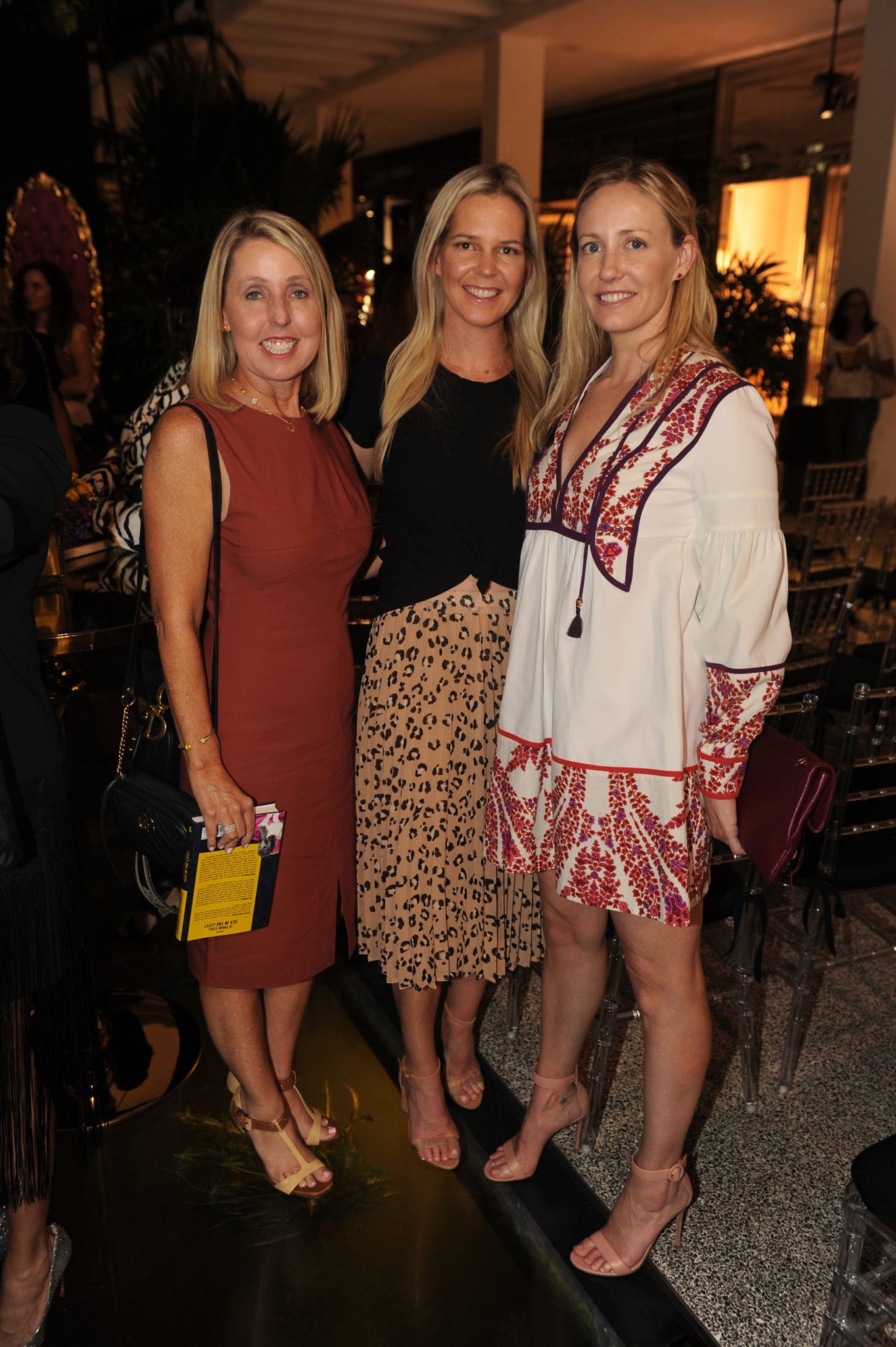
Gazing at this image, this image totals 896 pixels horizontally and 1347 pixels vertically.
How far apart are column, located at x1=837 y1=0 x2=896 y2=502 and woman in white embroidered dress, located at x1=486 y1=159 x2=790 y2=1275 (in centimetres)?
700

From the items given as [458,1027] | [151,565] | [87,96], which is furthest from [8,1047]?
[87,96]

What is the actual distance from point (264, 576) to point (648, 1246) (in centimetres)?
130

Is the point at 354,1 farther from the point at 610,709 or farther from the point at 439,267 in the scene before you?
the point at 610,709

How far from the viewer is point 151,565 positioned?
1.67 m

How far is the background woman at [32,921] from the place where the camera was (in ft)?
4.29

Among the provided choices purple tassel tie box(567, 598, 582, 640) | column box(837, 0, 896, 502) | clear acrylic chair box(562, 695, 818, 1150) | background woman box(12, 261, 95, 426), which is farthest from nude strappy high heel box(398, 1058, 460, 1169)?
column box(837, 0, 896, 502)

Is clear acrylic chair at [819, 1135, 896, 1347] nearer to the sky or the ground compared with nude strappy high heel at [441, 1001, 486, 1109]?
nearer to the sky

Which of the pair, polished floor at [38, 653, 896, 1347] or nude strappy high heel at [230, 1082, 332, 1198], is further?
nude strappy high heel at [230, 1082, 332, 1198]

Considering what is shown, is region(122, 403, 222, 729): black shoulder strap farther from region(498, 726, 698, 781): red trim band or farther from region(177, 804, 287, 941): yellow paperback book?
region(498, 726, 698, 781): red trim band

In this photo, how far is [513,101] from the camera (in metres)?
9.78

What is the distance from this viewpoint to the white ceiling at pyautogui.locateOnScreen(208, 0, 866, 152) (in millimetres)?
9117

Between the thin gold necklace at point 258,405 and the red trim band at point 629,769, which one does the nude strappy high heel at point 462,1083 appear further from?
the thin gold necklace at point 258,405

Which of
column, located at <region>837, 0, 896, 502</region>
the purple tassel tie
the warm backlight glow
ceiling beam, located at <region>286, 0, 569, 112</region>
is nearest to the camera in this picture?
the purple tassel tie

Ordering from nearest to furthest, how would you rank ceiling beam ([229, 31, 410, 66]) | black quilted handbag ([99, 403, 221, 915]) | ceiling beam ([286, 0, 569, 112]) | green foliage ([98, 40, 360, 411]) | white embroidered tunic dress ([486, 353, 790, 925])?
white embroidered tunic dress ([486, 353, 790, 925]), black quilted handbag ([99, 403, 221, 915]), green foliage ([98, 40, 360, 411]), ceiling beam ([286, 0, 569, 112]), ceiling beam ([229, 31, 410, 66])
